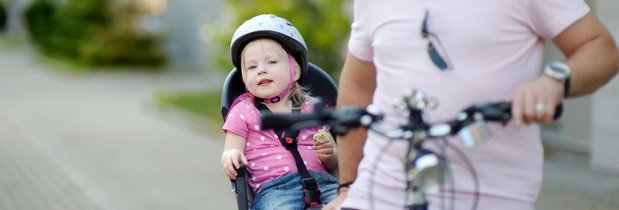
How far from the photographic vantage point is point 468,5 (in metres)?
1.46

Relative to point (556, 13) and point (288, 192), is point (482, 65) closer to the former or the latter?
point (556, 13)

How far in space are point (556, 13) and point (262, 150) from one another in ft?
3.98

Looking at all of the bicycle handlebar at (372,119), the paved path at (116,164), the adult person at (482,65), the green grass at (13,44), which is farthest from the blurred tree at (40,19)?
the bicycle handlebar at (372,119)

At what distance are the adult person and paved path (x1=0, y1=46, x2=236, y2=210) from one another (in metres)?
4.17

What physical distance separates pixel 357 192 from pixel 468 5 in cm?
58

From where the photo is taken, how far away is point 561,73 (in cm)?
132

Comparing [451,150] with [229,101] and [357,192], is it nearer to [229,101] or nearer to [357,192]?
[357,192]

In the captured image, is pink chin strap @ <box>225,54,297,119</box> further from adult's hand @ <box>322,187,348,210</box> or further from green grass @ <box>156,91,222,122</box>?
green grass @ <box>156,91,222,122</box>

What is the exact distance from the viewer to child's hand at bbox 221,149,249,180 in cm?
210

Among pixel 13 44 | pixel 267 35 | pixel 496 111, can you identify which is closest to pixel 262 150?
pixel 267 35

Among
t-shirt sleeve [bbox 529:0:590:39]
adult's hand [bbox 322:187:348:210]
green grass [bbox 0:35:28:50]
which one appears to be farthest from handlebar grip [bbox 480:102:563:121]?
green grass [bbox 0:35:28:50]

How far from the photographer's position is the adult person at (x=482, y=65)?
1442mm

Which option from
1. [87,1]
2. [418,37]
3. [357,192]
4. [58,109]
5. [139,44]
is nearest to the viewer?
[418,37]

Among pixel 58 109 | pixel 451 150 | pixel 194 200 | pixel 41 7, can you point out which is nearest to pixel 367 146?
pixel 451 150
